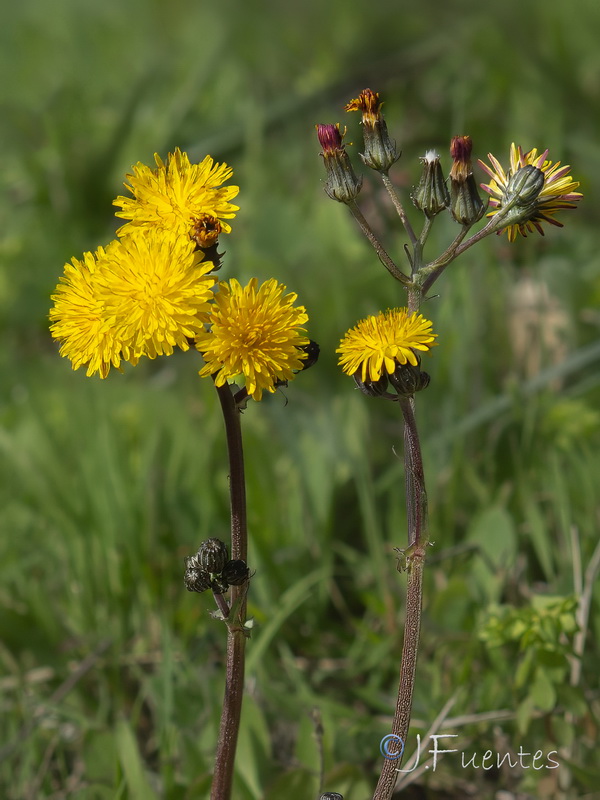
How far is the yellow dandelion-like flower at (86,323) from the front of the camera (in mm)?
1252

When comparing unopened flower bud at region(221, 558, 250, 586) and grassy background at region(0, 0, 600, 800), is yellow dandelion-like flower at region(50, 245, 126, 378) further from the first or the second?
grassy background at region(0, 0, 600, 800)

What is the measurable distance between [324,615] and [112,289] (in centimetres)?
154

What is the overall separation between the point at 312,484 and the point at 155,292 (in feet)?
5.25

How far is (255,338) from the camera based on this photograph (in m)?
1.24

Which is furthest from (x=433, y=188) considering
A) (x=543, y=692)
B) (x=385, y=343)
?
(x=543, y=692)

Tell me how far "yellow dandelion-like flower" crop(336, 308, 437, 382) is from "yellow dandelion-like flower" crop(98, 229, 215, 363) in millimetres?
214

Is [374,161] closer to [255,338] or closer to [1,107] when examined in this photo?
[255,338]

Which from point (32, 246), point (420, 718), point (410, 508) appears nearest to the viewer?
point (410, 508)

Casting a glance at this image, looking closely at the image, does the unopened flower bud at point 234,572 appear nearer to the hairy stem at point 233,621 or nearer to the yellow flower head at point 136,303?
the hairy stem at point 233,621

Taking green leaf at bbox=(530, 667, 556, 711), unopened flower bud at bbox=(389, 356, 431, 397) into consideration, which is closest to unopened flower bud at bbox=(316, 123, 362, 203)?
unopened flower bud at bbox=(389, 356, 431, 397)

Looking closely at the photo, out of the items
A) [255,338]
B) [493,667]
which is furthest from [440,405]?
[255,338]

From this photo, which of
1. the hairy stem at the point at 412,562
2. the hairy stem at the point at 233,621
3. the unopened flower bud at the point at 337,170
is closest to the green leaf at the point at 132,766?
the hairy stem at the point at 233,621

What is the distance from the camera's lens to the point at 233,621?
1.40m

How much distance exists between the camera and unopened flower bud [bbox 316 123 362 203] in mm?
1341
